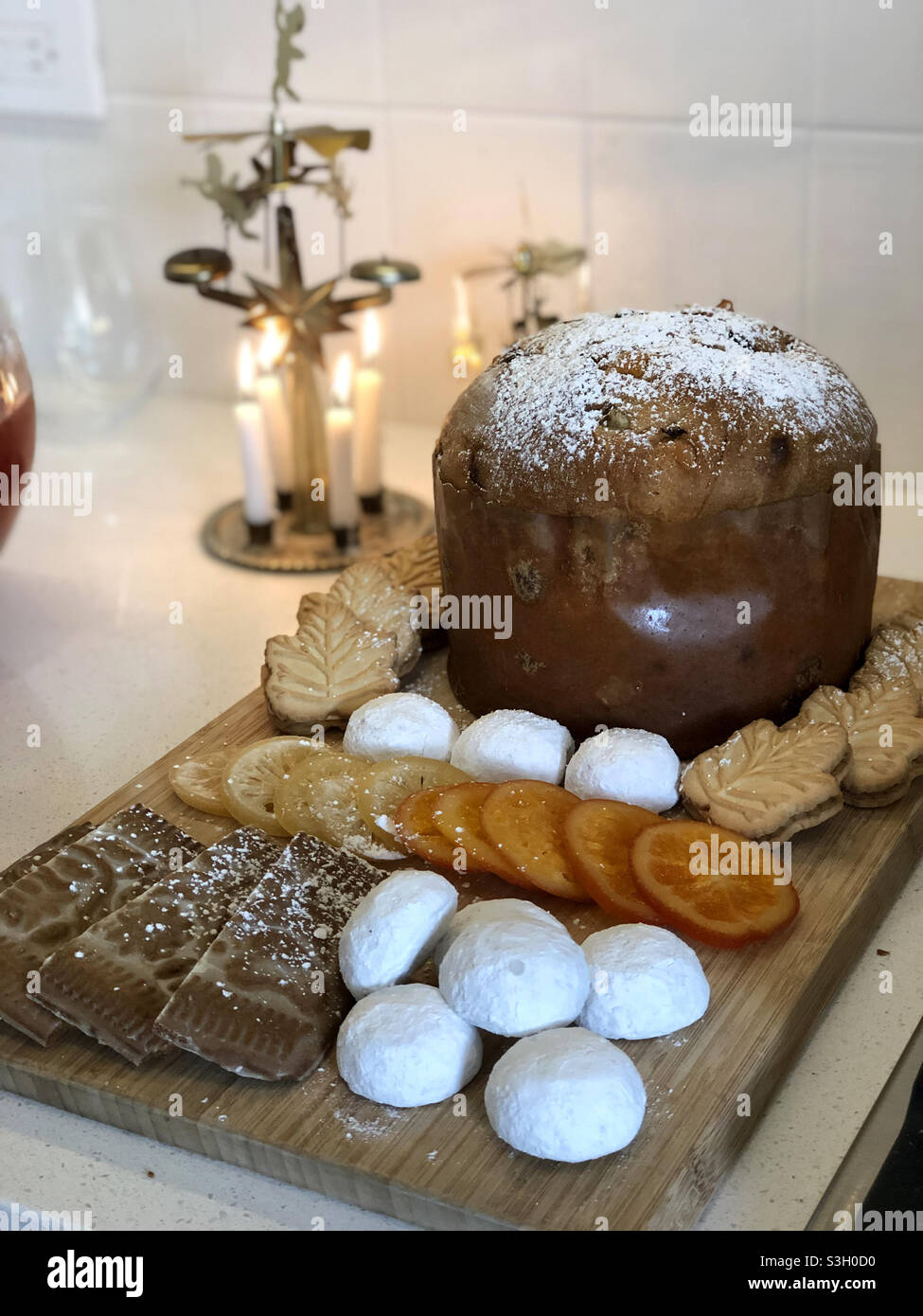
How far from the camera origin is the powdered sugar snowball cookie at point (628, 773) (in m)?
0.96

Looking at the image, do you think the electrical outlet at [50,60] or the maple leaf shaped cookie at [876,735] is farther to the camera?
the electrical outlet at [50,60]

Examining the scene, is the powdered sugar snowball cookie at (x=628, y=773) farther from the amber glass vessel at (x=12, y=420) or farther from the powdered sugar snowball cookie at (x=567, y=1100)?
→ the amber glass vessel at (x=12, y=420)

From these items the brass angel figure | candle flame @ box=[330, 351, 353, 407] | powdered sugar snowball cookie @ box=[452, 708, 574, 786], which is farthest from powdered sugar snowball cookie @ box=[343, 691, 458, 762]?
the brass angel figure

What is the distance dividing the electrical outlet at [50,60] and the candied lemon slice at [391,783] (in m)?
1.28

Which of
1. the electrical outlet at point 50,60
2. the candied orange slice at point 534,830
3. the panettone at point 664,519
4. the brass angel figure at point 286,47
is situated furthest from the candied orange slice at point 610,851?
the electrical outlet at point 50,60

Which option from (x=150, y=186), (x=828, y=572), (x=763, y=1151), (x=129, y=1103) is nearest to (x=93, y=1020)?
(x=129, y=1103)

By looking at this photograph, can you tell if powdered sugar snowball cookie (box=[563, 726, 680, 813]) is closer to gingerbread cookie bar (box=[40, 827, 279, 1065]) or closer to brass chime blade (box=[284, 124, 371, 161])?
gingerbread cookie bar (box=[40, 827, 279, 1065])

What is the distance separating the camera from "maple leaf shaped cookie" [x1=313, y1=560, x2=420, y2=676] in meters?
1.17

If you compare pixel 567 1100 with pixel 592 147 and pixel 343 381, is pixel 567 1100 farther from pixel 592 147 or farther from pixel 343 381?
pixel 592 147

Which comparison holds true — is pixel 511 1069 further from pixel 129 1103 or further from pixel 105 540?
pixel 105 540

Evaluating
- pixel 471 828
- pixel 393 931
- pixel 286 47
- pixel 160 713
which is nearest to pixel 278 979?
pixel 393 931

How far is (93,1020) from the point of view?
0.80 metres
